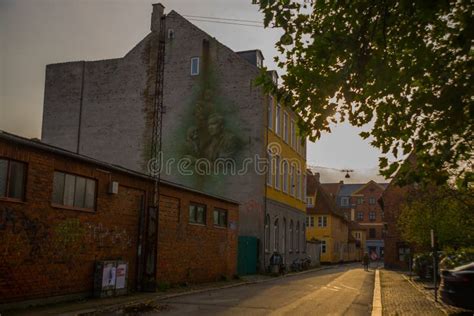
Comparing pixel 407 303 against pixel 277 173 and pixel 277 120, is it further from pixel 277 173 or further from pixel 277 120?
pixel 277 120

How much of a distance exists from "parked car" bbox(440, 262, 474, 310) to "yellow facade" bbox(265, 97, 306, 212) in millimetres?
19820

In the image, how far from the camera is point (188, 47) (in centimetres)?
3616

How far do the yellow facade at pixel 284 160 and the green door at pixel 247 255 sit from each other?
12.8 feet

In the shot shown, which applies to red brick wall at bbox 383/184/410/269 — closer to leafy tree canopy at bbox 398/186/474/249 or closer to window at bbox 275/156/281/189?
window at bbox 275/156/281/189

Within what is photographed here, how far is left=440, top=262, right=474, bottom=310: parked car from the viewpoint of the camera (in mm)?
12703

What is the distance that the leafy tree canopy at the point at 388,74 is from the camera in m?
9.09

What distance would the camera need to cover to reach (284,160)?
40562mm

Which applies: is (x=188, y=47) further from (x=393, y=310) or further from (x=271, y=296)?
(x=393, y=310)

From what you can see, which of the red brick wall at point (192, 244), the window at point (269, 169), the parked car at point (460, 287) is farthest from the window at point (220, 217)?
the parked car at point (460, 287)

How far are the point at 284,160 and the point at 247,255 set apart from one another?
34.9 feet

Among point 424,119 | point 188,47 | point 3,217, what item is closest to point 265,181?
point 188,47

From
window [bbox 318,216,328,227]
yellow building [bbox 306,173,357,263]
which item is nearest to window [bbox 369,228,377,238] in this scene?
yellow building [bbox 306,173,357,263]

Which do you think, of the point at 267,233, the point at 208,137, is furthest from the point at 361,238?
the point at 208,137

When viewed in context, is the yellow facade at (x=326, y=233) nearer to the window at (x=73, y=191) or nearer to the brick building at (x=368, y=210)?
the brick building at (x=368, y=210)
